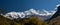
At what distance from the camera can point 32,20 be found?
49.3m

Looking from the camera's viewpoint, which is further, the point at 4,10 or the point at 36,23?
the point at 4,10

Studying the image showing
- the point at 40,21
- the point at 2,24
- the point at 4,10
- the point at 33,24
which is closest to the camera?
the point at 33,24

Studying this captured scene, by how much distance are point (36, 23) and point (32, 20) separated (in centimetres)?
144

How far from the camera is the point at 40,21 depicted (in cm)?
5056

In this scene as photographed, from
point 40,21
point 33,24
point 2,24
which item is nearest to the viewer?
point 33,24

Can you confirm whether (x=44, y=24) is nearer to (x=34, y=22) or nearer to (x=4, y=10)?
(x=34, y=22)

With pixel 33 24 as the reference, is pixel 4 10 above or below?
above

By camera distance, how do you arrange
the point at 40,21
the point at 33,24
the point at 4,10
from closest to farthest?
the point at 33,24, the point at 40,21, the point at 4,10

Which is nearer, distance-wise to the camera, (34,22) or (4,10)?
(34,22)

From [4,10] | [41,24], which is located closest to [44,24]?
[41,24]

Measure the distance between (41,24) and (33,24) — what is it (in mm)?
3680

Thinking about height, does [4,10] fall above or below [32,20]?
above

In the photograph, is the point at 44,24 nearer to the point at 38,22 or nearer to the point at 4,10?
the point at 38,22

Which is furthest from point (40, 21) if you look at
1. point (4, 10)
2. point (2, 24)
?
point (4, 10)
